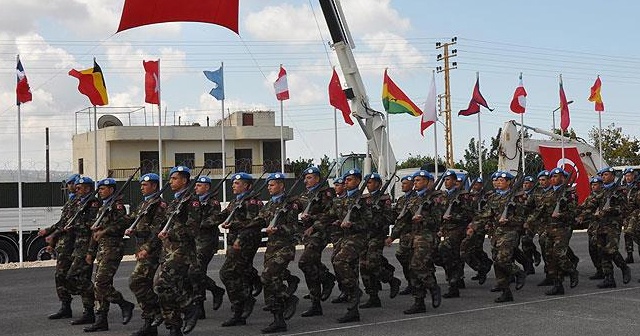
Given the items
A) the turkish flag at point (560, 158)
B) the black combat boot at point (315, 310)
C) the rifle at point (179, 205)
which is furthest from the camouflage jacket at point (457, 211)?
the turkish flag at point (560, 158)

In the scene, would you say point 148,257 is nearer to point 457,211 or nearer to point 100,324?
point 100,324

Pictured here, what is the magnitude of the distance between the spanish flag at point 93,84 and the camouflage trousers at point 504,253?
11.5m

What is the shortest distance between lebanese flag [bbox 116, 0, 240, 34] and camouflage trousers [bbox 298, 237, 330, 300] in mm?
3243

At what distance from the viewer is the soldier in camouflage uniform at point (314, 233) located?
962 cm

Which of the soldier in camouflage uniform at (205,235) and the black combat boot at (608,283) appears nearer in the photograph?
the soldier in camouflage uniform at (205,235)

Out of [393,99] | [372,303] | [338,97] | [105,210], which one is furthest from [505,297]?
[393,99]

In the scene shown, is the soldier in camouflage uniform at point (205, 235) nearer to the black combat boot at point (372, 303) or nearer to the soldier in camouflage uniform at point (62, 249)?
the soldier in camouflage uniform at point (62, 249)

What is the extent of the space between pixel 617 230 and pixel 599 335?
14.0 feet

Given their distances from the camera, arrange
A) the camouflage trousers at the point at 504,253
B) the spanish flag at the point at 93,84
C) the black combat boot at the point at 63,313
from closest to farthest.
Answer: the black combat boot at the point at 63,313 < the camouflage trousers at the point at 504,253 < the spanish flag at the point at 93,84

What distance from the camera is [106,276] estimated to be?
8.63 m

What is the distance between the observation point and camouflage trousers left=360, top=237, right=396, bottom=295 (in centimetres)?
1034

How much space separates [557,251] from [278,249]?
177 inches

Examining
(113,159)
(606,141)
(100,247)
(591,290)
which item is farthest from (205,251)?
(606,141)

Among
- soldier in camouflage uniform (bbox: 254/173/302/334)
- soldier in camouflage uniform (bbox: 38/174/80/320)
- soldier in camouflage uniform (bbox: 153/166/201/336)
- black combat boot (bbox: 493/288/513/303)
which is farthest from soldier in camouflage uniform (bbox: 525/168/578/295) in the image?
soldier in camouflage uniform (bbox: 38/174/80/320)
